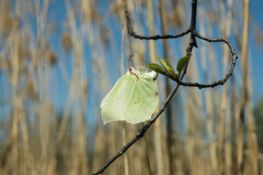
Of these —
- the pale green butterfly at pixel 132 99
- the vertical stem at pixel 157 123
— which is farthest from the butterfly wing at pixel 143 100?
the vertical stem at pixel 157 123

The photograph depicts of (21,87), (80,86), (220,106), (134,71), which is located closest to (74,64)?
(80,86)

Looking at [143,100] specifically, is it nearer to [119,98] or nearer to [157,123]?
[119,98]

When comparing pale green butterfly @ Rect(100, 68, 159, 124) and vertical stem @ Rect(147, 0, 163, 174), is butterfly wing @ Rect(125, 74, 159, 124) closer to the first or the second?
pale green butterfly @ Rect(100, 68, 159, 124)

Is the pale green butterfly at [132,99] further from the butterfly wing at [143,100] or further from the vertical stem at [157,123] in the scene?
the vertical stem at [157,123]

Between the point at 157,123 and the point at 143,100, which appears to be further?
the point at 157,123

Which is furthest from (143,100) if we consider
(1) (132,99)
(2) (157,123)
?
(2) (157,123)

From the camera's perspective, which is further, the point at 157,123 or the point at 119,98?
the point at 157,123

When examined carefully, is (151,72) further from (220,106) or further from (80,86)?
(80,86)

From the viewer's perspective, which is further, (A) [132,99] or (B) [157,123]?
(B) [157,123]

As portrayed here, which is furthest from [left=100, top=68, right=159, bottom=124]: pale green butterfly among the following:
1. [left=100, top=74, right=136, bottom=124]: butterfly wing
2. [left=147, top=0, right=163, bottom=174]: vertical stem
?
[left=147, top=0, right=163, bottom=174]: vertical stem
